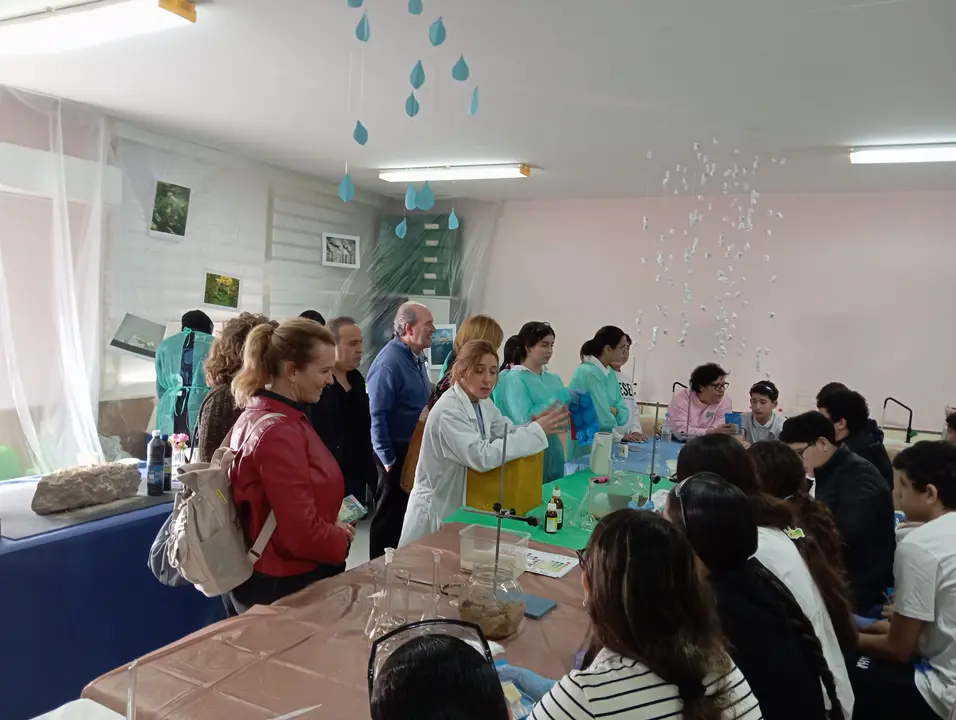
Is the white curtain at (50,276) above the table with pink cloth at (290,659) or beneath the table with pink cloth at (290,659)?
above

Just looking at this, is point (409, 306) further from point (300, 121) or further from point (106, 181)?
point (106, 181)

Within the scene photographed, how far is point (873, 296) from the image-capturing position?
544 cm

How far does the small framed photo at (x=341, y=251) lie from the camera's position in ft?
19.6

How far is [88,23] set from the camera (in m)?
2.71

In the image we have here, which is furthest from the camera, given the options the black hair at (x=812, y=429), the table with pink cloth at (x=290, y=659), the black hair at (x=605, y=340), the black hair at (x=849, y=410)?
the black hair at (x=605, y=340)

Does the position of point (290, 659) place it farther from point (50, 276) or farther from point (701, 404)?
point (701, 404)

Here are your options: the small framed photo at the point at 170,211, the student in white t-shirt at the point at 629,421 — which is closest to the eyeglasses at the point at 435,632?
the student in white t-shirt at the point at 629,421

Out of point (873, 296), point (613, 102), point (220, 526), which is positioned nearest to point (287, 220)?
point (613, 102)

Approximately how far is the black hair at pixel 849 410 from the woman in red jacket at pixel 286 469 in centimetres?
215

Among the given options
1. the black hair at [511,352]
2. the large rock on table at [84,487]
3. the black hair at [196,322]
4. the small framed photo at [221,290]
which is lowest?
the large rock on table at [84,487]

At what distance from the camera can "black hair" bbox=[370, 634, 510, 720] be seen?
28.2 inches

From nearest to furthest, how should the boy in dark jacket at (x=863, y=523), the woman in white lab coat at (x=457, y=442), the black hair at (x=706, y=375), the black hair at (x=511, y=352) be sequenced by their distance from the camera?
the boy in dark jacket at (x=863, y=523)
the woman in white lab coat at (x=457, y=442)
the black hair at (x=511, y=352)
the black hair at (x=706, y=375)

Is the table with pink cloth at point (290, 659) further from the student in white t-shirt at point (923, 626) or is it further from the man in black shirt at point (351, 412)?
the man in black shirt at point (351, 412)

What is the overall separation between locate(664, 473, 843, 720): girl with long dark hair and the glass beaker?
0.44m
